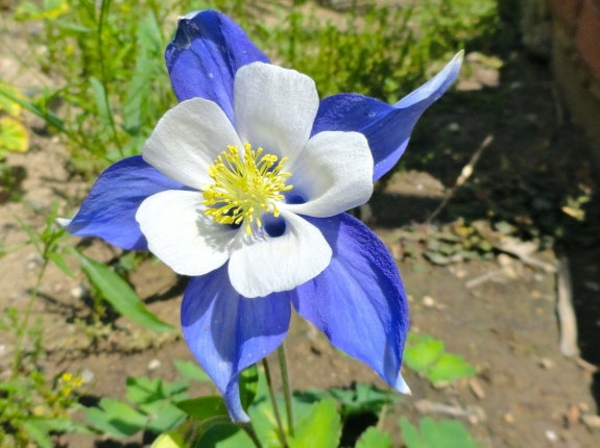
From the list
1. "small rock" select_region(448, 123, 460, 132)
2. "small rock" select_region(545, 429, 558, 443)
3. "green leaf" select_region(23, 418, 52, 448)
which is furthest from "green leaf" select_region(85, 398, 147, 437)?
"small rock" select_region(448, 123, 460, 132)

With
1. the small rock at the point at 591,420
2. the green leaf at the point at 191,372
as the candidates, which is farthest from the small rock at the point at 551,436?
the green leaf at the point at 191,372

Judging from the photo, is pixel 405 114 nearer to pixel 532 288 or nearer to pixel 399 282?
pixel 399 282

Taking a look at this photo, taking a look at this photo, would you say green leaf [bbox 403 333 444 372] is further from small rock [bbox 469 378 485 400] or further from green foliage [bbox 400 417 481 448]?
small rock [bbox 469 378 485 400]

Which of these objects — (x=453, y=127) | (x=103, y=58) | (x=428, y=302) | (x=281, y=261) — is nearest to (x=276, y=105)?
(x=281, y=261)

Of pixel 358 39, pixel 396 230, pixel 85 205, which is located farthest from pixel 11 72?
pixel 85 205

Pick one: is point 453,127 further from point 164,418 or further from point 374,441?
point 164,418

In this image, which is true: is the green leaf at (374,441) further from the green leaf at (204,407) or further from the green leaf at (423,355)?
the green leaf at (204,407)
